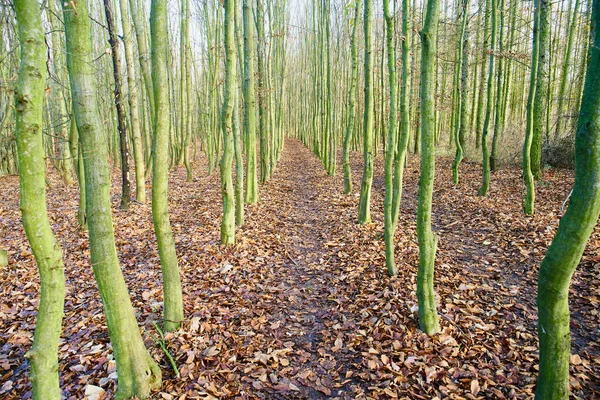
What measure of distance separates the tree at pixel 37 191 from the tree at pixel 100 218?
476 millimetres

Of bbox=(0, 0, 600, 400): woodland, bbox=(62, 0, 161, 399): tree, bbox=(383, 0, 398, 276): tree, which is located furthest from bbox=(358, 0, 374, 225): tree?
bbox=(62, 0, 161, 399): tree

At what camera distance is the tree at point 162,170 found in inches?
130

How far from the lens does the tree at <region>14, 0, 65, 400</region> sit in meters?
1.92

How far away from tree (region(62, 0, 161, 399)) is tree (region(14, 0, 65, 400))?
0.48 metres

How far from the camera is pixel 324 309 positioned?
14.6 feet

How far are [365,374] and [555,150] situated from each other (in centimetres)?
1153

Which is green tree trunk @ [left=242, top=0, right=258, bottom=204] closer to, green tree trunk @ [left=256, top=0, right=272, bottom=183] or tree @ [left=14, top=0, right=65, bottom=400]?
green tree trunk @ [left=256, top=0, right=272, bottom=183]

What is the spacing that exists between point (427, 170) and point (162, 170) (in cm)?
271

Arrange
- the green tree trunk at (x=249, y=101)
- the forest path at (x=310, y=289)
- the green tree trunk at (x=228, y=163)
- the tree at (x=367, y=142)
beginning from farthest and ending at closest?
the green tree trunk at (x=249, y=101)
the tree at (x=367, y=142)
the green tree trunk at (x=228, y=163)
the forest path at (x=310, y=289)

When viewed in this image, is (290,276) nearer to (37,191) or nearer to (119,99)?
(37,191)

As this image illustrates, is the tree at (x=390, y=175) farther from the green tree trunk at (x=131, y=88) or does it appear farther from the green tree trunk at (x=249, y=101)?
the green tree trunk at (x=131, y=88)

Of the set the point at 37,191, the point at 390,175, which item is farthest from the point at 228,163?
the point at 37,191

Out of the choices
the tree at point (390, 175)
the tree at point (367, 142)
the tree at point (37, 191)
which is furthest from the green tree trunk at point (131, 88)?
the tree at point (37, 191)

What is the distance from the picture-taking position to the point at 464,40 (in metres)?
9.94
